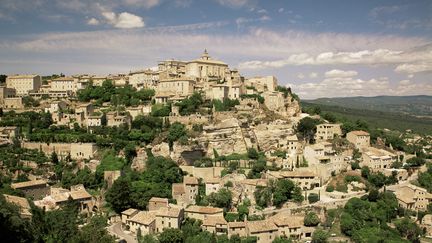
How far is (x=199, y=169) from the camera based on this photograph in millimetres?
43156

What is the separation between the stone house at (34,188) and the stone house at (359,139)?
116ft

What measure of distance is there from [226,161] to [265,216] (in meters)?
9.39

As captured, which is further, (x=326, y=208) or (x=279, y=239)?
(x=326, y=208)

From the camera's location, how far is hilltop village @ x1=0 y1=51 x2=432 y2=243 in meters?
35.5

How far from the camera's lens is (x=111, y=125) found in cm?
5228

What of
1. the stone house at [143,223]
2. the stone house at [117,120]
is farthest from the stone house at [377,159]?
the stone house at [117,120]

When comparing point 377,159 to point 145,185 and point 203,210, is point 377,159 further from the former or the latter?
point 145,185

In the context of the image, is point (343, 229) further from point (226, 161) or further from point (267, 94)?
point (267, 94)

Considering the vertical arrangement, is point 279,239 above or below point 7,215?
below

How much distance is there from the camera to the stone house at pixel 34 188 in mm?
39312

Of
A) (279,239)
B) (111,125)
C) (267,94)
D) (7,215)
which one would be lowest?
(279,239)

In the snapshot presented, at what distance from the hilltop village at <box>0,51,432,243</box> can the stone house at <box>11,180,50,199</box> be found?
109 millimetres

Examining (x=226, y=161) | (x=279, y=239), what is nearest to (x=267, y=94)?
(x=226, y=161)

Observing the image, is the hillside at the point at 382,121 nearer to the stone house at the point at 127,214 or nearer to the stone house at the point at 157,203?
the stone house at the point at 157,203
